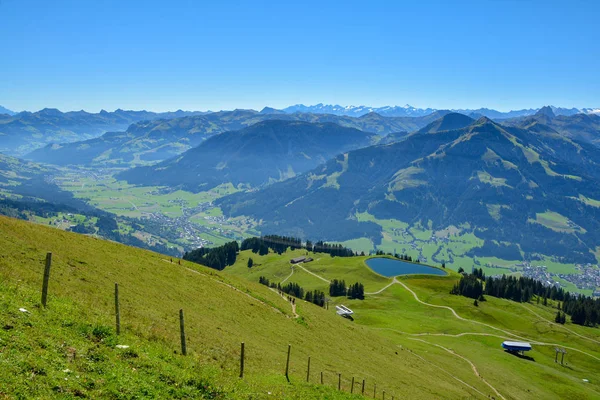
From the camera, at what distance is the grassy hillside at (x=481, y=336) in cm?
8074

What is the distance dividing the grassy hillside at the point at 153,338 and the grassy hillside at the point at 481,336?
1429 cm

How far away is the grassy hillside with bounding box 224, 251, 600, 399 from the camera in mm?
80744

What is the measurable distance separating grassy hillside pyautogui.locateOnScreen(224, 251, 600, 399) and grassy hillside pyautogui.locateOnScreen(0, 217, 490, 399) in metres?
14.3

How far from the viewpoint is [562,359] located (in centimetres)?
11406

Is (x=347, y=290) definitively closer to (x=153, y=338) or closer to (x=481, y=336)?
(x=481, y=336)

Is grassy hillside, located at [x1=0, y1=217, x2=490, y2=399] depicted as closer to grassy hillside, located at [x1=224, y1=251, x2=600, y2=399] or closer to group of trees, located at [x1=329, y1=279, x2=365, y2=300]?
grassy hillside, located at [x1=224, y1=251, x2=600, y2=399]

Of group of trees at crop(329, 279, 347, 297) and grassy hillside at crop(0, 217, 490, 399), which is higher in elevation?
grassy hillside at crop(0, 217, 490, 399)

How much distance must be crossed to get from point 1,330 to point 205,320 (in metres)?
22.9

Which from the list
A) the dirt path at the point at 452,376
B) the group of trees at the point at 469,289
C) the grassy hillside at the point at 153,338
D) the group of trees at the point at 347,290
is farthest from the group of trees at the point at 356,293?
the grassy hillside at the point at 153,338

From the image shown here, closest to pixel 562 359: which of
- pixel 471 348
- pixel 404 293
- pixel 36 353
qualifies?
pixel 471 348

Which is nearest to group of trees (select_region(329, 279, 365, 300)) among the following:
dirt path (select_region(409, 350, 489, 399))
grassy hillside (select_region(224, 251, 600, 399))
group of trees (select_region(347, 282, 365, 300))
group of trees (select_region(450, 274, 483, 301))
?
group of trees (select_region(347, 282, 365, 300))

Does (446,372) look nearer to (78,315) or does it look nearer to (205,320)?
(205,320)

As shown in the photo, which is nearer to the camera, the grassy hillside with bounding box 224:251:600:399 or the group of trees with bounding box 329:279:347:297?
the grassy hillside with bounding box 224:251:600:399

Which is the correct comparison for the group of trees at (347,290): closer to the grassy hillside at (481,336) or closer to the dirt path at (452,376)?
the grassy hillside at (481,336)
